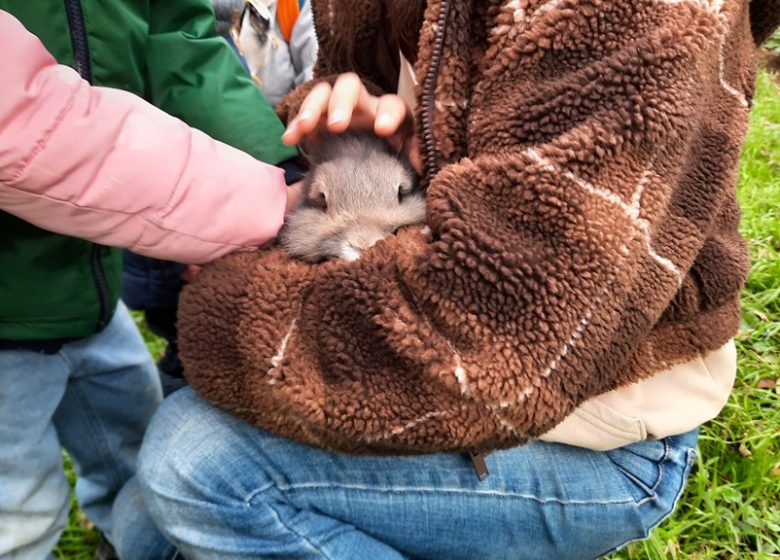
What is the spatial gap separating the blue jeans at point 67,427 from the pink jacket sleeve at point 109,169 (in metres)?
0.68

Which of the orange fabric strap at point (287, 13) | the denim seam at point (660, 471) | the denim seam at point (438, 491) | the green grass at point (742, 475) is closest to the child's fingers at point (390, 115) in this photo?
the denim seam at point (438, 491)

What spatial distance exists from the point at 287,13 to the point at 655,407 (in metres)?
2.33

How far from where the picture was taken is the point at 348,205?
1.56 meters

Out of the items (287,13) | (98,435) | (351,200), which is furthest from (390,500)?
(287,13)

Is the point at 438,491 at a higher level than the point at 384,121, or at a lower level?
lower

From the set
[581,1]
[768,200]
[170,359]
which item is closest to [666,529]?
[581,1]

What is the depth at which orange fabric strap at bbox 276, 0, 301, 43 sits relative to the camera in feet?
9.58

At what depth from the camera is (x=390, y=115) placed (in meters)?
1.51

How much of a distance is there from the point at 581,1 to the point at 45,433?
1699 mm

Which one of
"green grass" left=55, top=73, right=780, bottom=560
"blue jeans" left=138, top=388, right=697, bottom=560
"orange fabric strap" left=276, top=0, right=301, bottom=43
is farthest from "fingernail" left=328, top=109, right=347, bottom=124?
"orange fabric strap" left=276, top=0, right=301, bottom=43

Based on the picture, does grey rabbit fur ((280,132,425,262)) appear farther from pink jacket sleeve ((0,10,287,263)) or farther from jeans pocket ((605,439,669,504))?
jeans pocket ((605,439,669,504))

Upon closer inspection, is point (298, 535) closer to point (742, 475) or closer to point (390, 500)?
point (390, 500)

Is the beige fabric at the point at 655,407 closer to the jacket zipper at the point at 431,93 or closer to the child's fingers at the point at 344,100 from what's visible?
the jacket zipper at the point at 431,93

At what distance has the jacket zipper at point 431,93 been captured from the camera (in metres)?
1.24
